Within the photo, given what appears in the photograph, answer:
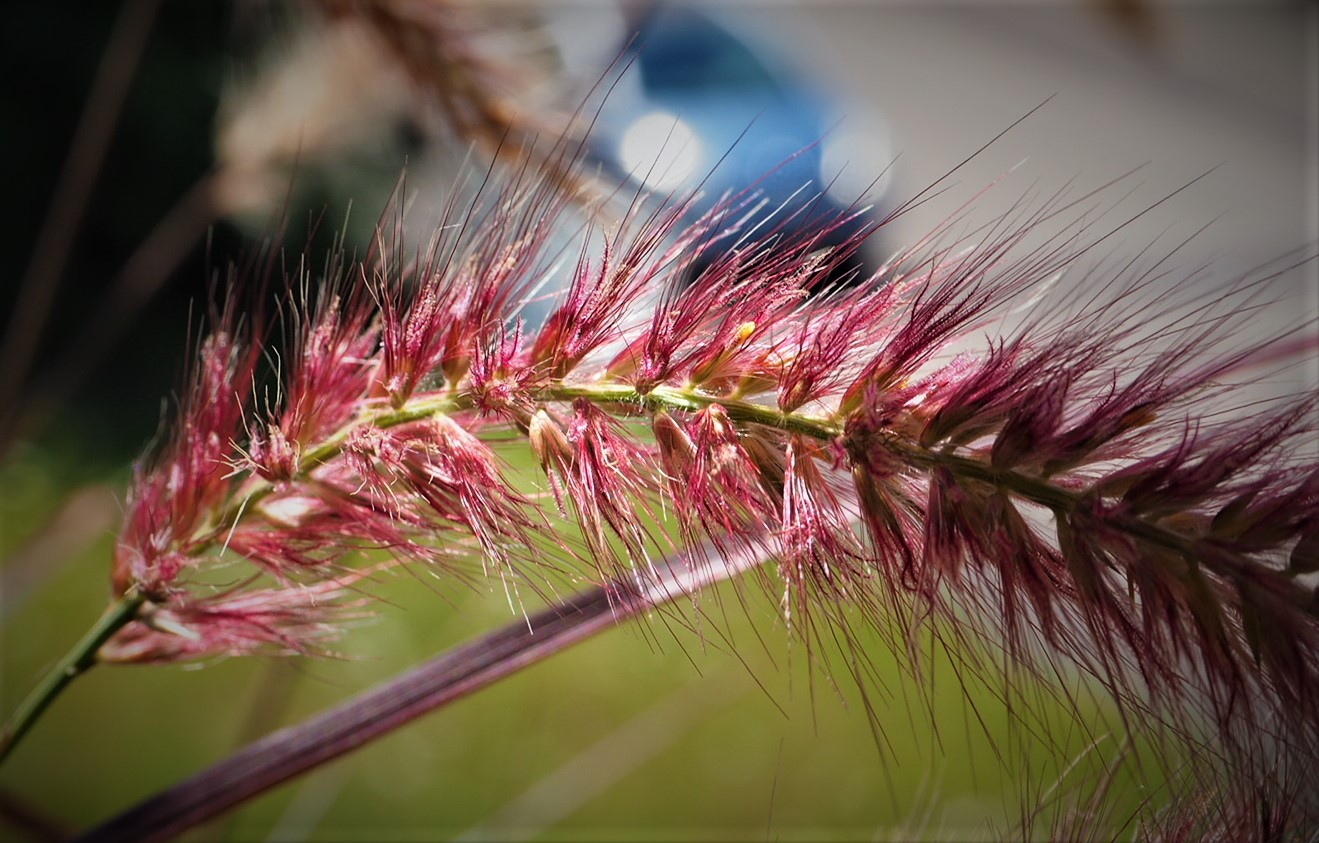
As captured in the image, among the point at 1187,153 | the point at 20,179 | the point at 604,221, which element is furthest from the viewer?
the point at 1187,153

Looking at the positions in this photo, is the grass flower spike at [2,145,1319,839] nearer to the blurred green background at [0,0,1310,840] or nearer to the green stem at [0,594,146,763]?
the green stem at [0,594,146,763]

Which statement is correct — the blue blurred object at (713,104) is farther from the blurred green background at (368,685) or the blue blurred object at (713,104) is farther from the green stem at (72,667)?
the green stem at (72,667)

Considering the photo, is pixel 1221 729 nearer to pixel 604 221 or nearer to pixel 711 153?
pixel 604 221

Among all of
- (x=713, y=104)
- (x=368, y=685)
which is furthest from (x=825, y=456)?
(x=713, y=104)

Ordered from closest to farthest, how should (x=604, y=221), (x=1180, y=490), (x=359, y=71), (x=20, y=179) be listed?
(x=1180, y=490), (x=604, y=221), (x=359, y=71), (x=20, y=179)

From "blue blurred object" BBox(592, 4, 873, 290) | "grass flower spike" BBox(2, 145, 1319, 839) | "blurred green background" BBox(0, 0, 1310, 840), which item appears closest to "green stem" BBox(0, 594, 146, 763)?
"grass flower spike" BBox(2, 145, 1319, 839)

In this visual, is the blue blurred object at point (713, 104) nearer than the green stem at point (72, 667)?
No

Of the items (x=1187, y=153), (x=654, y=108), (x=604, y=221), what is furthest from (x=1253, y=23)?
(x=604, y=221)

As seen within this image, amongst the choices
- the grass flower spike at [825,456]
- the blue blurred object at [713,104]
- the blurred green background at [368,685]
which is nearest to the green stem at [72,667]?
the grass flower spike at [825,456]

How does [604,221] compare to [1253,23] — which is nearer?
[604,221]
